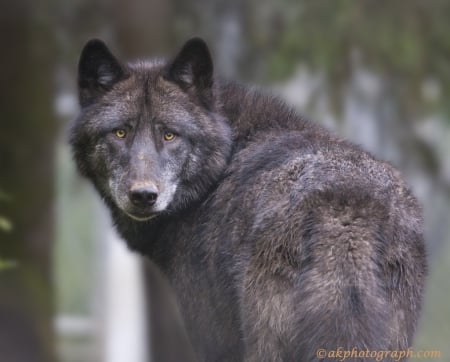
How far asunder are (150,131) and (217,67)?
6.48 metres

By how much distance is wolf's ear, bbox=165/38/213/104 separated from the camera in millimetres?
5883

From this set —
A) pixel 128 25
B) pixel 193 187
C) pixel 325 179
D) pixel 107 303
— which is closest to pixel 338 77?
pixel 128 25

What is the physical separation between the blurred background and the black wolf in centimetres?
617

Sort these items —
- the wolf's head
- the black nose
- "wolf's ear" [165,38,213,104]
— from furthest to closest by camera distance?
"wolf's ear" [165,38,213,104], the wolf's head, the black nose

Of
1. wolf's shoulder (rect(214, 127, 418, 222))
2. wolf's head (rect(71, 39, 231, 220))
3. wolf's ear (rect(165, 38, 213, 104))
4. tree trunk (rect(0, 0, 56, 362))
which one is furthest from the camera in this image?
tree trunk (rect(0, 0, 56, 362))

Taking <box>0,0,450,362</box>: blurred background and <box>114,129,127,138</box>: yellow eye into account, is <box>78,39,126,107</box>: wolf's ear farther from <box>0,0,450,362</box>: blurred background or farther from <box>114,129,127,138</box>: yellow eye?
<box>0,0,450,362</box>: blurred background

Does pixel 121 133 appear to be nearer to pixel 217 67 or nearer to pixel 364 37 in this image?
pixel 217 67

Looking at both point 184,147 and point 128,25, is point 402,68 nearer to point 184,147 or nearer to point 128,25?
point 128,25

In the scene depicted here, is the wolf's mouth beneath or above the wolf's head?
beneath

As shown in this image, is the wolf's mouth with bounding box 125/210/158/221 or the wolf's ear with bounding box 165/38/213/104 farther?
the wolf's ear with bounding box 165/38/213/104

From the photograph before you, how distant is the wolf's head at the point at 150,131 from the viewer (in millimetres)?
5617

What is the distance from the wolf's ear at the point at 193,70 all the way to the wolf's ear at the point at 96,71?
0.35 metres

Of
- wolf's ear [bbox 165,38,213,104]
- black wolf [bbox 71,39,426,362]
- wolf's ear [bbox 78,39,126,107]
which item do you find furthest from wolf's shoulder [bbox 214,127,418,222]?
wolf's ear [bbox 78,39,126,107]

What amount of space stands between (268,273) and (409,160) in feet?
28.6
